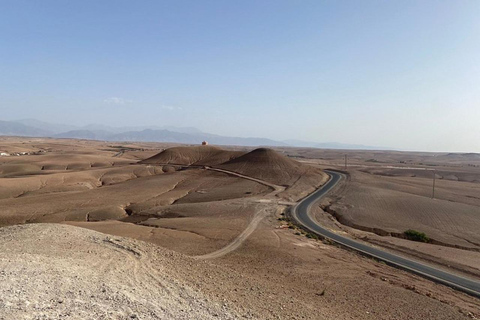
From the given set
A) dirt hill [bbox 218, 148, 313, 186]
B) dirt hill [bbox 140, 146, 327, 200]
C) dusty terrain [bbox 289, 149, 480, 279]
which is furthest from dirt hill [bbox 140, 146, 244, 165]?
dusty terrain [bbox 289, 149, 480, 279]

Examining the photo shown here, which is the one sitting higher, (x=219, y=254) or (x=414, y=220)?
(x=219, y=254)

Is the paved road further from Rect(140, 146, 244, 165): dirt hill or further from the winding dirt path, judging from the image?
Rect(140, 146, 244, 165): dirt hill

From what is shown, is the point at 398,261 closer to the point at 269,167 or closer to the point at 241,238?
the point at 241,238

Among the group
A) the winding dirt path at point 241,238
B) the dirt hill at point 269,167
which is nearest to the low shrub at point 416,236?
the winding dirt path at point 241,238

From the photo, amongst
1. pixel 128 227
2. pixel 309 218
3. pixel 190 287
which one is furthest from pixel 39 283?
pixel 309 218

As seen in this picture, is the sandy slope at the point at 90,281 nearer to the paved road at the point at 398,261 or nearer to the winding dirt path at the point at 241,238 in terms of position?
the winding dirt path at the point at 241,238

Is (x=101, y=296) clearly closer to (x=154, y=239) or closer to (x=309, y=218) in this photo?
(x=154, y=239)

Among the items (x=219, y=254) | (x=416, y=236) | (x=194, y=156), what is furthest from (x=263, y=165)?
(x=219, y=254)
